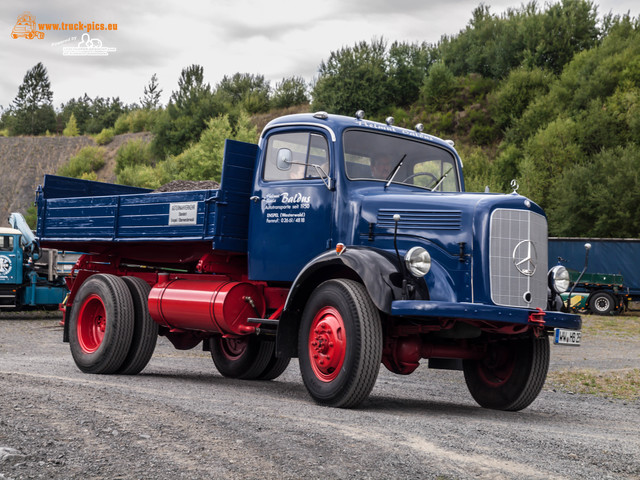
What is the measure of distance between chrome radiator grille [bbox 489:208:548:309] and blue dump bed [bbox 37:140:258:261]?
321 centimetres

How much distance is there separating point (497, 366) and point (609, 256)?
83.7ft

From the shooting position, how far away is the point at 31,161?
84.5m

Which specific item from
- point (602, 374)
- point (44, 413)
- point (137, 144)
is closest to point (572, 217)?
point (602, 374)

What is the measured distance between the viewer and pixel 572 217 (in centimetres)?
3919

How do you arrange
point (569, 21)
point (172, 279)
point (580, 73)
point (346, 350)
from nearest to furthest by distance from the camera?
point (346, 350), point (172, 279), point (580, 73), point (569, 21)

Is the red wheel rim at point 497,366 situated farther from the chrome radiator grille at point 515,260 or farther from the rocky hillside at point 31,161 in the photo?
the rocky hillside at point 31,161

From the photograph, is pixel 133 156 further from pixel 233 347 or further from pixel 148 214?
pixel 148 214

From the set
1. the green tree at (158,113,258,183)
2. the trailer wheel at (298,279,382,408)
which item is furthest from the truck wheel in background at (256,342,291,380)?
the green tree at (158,113,258,183)

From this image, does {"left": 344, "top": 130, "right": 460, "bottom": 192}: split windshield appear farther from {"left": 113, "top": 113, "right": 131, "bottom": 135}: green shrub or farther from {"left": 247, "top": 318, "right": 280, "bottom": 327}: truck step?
{"left": 113, "top": 113, "right": 131, "bottom": 135}: green shrub

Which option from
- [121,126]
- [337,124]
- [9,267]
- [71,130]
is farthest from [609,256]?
[71,130]

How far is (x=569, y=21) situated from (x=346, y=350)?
6382 centimetres

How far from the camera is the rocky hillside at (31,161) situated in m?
78.9

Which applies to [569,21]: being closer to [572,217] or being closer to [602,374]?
[572,217]

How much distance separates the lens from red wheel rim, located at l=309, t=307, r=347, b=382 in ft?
23.8
